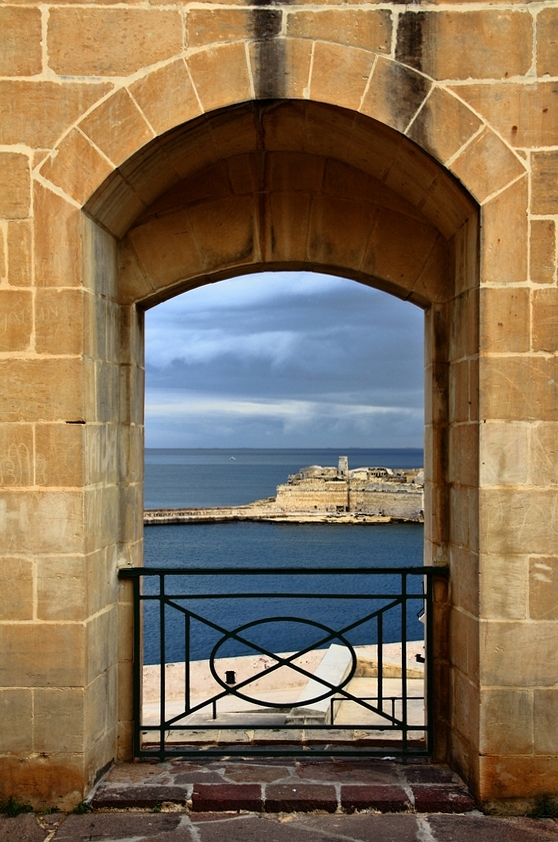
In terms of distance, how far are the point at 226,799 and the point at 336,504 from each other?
209 ft

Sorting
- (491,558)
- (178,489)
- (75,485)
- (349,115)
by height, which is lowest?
(178,489)

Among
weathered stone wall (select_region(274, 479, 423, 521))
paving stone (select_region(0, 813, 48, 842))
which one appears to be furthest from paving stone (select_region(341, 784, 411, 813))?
weathered stone wall (select_region(274, 479, 423, 521))

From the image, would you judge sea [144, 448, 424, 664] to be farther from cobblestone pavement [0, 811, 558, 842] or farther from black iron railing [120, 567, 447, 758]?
cobblestone pavement [0, 811, 558, 842]

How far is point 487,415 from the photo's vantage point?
3.75 meters

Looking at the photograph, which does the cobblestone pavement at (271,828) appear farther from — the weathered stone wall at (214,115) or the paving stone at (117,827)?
the weathered stone wall at (214,115)

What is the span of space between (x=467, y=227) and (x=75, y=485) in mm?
Answer: 2340

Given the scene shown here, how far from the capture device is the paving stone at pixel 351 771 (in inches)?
161

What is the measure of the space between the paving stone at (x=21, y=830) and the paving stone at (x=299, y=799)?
1.06m

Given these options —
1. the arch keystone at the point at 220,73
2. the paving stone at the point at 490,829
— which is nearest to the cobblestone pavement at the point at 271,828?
the paving stone at the point at 490,829

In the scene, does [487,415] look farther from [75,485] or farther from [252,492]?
[252,492]

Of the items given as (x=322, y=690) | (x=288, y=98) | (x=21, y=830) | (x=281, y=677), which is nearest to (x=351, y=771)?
(x=21, y=830)

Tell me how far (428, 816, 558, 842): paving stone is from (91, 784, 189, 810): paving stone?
4.05 feet

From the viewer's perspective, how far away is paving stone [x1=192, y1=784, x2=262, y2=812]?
3.84m

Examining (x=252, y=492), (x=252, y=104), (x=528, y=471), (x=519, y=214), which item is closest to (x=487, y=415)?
(x=528, y=471)
